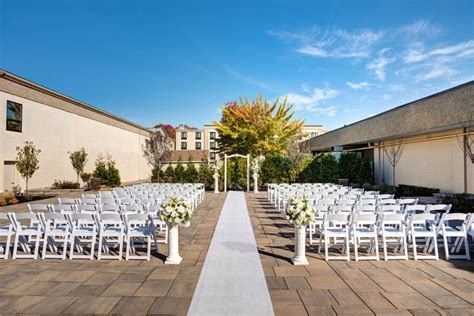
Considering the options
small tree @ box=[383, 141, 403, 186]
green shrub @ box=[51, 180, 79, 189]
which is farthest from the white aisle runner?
green shrub @ box=[51, 180, 79, 189]

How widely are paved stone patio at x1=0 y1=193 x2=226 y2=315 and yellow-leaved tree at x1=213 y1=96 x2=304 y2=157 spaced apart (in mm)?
26504

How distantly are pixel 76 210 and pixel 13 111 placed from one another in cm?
1503

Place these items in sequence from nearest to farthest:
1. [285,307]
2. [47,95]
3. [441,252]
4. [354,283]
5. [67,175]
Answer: [285,307]
[354,283]
[441,252]
[47,95]
[67,175]

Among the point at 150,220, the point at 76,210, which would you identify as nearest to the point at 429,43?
the point at 150,220

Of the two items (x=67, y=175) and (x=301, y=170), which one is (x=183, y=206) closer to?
(x=301, y=170)

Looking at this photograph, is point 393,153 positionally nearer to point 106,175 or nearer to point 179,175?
point 179,175

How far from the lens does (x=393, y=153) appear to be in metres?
19.3

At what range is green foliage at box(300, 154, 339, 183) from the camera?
22719 millimetres

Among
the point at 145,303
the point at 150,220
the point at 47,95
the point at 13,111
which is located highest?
the point at 47,95

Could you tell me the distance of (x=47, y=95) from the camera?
73.1 feet

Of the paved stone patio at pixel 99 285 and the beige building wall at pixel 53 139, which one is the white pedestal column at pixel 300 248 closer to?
the paved stone patio at pixel 99 285

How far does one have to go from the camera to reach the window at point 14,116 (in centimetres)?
1825

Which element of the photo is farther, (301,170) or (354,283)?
(301,170)

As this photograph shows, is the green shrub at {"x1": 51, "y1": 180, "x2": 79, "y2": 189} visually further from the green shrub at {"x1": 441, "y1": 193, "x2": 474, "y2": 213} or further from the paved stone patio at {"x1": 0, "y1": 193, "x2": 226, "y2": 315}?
A: the green shrub at {"x1": 441, "y1": 193, "x2": 474, "y2": 213}
